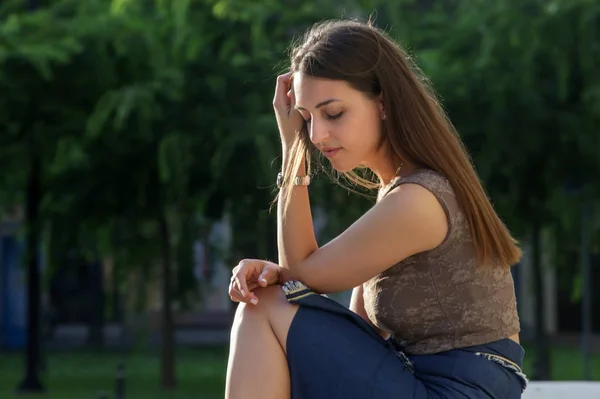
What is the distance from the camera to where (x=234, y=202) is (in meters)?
10.8

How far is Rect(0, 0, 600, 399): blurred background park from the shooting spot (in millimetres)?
10055

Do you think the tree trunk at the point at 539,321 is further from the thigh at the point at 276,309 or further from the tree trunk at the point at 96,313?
the tree trunk at the point at 96,313

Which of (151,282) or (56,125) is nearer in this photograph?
(56,125)

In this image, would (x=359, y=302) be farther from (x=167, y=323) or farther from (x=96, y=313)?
(x=96, y=313)

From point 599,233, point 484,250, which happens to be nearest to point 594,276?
point 599,233

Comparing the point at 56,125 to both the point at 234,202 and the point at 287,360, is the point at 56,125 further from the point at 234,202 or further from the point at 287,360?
the point at 287,360

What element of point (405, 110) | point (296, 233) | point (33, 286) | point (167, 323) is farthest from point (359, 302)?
point (33, 286)

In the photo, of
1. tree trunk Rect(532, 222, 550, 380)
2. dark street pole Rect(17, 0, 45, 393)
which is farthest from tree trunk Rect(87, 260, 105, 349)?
tree trunk Rect(532, 222, 550, 380)

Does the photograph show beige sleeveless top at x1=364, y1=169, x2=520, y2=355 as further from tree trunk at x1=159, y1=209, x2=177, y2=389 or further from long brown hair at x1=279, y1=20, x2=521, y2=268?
tree trunk at x1=159, y1=209, x2=177, y2=389

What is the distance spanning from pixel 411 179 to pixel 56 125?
8428 mm

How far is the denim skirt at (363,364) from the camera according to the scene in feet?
8.57

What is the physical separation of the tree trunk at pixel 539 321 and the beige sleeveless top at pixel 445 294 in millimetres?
8741

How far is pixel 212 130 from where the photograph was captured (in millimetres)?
10281

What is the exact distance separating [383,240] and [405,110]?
0.31 metres
